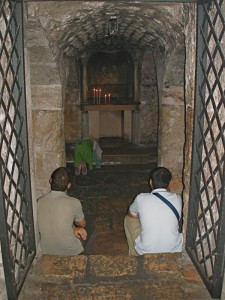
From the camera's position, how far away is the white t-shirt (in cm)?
306

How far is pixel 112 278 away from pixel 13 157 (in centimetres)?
135

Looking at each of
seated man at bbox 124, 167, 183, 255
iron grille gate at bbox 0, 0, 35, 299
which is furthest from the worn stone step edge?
iron grille gate at bbox 0, 0, 35, 299

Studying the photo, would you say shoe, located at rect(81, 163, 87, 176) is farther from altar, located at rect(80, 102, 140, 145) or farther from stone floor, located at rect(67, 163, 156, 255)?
altar, located at rect(80, 102, 140, 145)

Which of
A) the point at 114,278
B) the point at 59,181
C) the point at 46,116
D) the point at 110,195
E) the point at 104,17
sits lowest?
the point at 110,195

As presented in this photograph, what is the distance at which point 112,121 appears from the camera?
12359 mm

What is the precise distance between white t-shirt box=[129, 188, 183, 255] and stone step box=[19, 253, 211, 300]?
0.11 m

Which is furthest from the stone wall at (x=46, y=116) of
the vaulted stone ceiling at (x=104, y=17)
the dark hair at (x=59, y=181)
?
the dark hair at (x=59, y=181)

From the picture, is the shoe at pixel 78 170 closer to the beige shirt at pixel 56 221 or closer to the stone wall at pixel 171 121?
the stone wall at pixel 171 121

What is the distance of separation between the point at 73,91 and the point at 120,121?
2312 mm

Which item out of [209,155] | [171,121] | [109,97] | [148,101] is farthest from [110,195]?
[209,155]

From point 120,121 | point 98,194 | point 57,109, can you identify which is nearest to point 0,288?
point 57,109

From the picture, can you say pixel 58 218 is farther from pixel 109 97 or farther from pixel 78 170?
pixel 109 97

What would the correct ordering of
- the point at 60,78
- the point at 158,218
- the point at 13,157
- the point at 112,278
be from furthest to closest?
the point at 60,78 → the point at 158,218 → the point at 112,278 → the point at 13,157

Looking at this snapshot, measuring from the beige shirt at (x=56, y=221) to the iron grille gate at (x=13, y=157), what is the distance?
23cm
